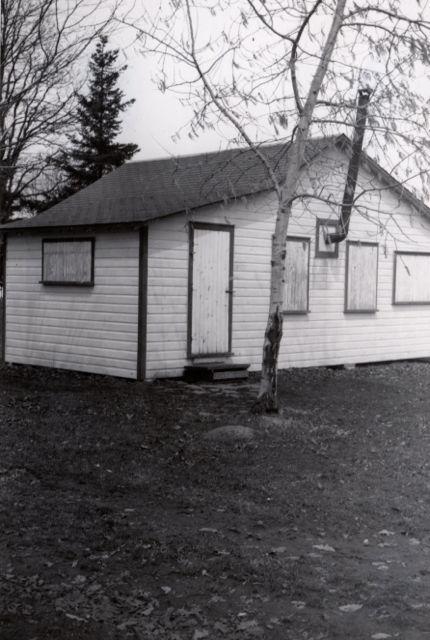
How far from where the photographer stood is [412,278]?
19.9 metres

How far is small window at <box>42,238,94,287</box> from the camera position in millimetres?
15844

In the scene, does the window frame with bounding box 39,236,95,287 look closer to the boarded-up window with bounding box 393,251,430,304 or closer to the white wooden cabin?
the white wooden cabin

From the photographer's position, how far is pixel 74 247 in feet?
53.1

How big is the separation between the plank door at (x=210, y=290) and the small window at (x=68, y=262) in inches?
77.4

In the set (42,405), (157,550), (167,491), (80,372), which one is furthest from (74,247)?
(157,550)

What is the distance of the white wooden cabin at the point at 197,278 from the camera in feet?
48.6

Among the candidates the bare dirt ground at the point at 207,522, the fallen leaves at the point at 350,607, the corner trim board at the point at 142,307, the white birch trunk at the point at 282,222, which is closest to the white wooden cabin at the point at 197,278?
the corner trim board at the point at 142,307

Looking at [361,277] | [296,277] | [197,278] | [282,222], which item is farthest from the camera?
[361,277]

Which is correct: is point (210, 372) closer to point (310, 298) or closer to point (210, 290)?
point (210, 290)

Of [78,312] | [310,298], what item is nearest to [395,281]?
[310,298]

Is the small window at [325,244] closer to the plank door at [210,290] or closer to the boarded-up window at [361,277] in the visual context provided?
the boarded-up window at [361,277]

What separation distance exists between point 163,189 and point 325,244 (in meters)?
3.53

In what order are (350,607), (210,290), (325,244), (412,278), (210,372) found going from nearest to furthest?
1. (350,607)
2. (210,372)
3. (210,290)
4. (325,244)
5. (412,278)

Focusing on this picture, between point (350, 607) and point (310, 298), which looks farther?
point (310, 298)
